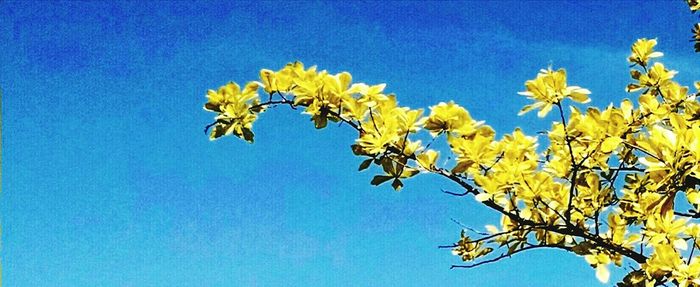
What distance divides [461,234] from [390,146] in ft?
3.33

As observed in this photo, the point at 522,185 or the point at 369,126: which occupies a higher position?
the point at 369,126

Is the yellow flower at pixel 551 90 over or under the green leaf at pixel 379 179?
over

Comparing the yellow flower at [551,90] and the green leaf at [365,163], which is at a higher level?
the yellow flower at [551,90]

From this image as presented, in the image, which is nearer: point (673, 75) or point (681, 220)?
point (681, 220)

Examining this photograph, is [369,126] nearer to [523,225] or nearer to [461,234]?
[523,225]

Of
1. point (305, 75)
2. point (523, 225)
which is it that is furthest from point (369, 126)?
point (523, 225)

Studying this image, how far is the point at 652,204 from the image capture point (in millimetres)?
2812

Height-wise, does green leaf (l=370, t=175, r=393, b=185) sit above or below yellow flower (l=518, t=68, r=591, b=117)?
below

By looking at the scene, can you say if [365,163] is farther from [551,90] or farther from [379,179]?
[551,90]

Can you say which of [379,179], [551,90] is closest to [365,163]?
[379,179]

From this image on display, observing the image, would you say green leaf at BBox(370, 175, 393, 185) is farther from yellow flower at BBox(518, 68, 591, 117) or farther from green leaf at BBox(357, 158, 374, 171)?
yellow flower at BBox(518, 68, 591, 117)

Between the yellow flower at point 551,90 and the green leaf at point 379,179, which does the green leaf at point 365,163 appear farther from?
the yellow flower at point 551,90

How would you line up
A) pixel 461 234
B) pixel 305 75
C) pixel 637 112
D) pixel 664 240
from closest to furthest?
pixel 305 75 < pixel 664 240 < pixel 637 112 < pixel 461 234

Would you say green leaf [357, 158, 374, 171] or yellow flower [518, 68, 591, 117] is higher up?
yellow flower [518, 68, 591, 117]
